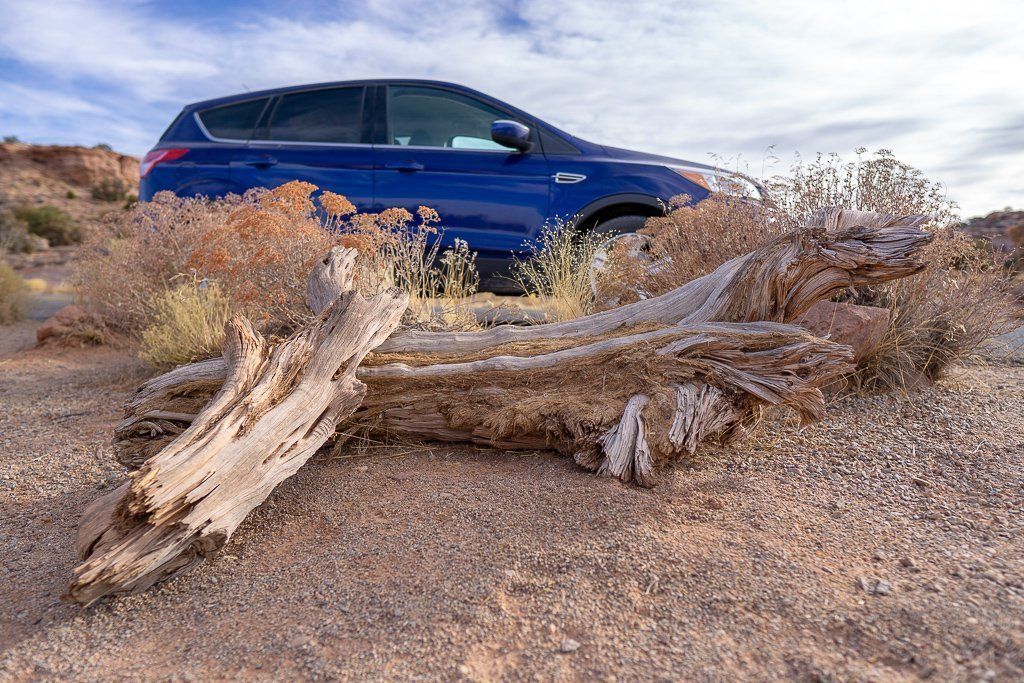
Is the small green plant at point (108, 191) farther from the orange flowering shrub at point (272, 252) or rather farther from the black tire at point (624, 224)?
the black tire at point (624, 224)

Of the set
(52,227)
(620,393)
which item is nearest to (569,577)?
(620,393)

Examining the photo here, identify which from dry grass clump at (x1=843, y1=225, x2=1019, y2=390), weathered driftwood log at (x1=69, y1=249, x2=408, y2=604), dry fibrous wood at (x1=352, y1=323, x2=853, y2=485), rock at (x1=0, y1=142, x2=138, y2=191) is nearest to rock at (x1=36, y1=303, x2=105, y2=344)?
weathered driftwood log at (x1=69, y1=249, x2=408, y2=604)

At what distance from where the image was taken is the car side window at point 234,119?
722 centimetres

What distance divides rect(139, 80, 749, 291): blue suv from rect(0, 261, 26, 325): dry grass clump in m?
4.96

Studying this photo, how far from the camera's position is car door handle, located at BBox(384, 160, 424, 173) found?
6730 mm

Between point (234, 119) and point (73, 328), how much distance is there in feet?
9.62

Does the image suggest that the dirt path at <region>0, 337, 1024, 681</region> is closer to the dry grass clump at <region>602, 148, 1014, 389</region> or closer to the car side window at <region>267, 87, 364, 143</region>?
the dry grass clump at <region>602, 148, 1014, 389</region>

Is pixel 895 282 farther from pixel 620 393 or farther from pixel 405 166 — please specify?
pixel 405 166

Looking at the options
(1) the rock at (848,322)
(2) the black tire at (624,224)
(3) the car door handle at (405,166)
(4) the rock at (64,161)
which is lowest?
(1) the rock at (848,322)

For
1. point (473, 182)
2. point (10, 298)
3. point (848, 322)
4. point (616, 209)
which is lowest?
point (10, 298)

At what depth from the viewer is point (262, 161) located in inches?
276

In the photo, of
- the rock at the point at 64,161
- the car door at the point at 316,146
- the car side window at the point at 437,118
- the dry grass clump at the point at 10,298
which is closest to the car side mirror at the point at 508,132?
the car side window at the point at 437,118

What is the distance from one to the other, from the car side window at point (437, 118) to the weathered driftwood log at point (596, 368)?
11.7 ft

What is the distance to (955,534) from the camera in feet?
9.07
